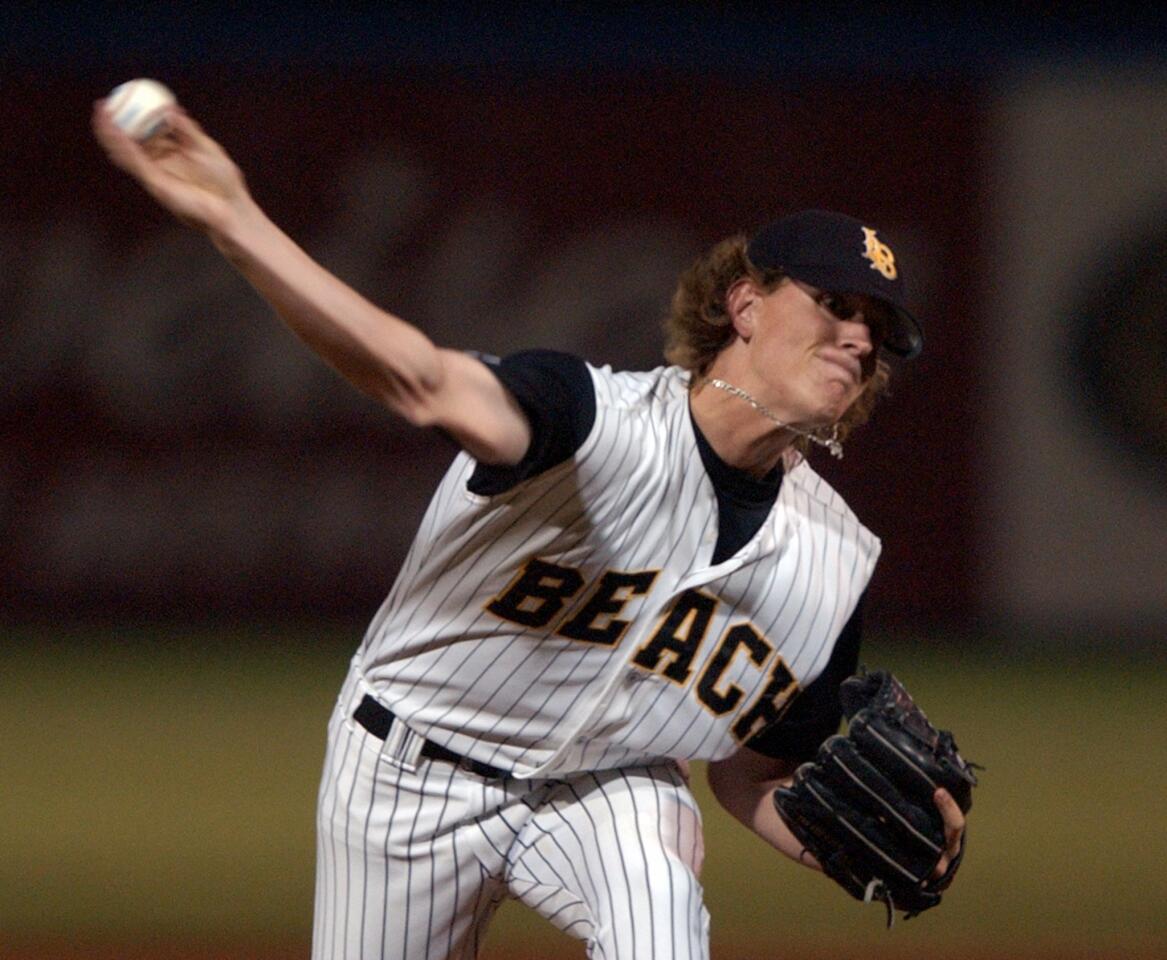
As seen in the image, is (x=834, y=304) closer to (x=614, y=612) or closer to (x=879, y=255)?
(x=879, y=255)

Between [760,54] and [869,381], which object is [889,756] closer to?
[869,381]

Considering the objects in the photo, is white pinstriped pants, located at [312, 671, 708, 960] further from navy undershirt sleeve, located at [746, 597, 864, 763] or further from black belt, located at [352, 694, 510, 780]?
navy undershirt sleeve, located at [746, 597, 864, 763]

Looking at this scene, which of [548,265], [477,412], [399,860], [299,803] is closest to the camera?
[477,412]

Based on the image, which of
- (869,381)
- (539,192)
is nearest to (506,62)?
(539,192)

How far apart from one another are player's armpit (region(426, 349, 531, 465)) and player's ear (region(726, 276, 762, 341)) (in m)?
0.66

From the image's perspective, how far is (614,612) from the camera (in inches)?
130

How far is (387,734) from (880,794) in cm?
86

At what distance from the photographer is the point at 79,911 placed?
5.65 meters

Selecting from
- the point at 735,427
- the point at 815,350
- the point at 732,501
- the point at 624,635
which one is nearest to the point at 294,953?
the point at 624,635

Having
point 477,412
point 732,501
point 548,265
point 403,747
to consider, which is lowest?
point 403,747

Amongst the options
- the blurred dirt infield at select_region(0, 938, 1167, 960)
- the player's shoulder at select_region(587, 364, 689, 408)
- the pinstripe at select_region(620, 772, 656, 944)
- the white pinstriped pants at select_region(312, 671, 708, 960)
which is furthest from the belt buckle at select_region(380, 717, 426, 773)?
the blurred dirt infield at select_region(0, 938, 1167, 960)

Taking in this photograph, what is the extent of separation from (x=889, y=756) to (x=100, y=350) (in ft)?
22.8

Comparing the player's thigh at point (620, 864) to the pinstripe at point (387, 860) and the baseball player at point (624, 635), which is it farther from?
the pinstripe at point (387, 860)

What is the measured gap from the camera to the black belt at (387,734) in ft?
11.4
